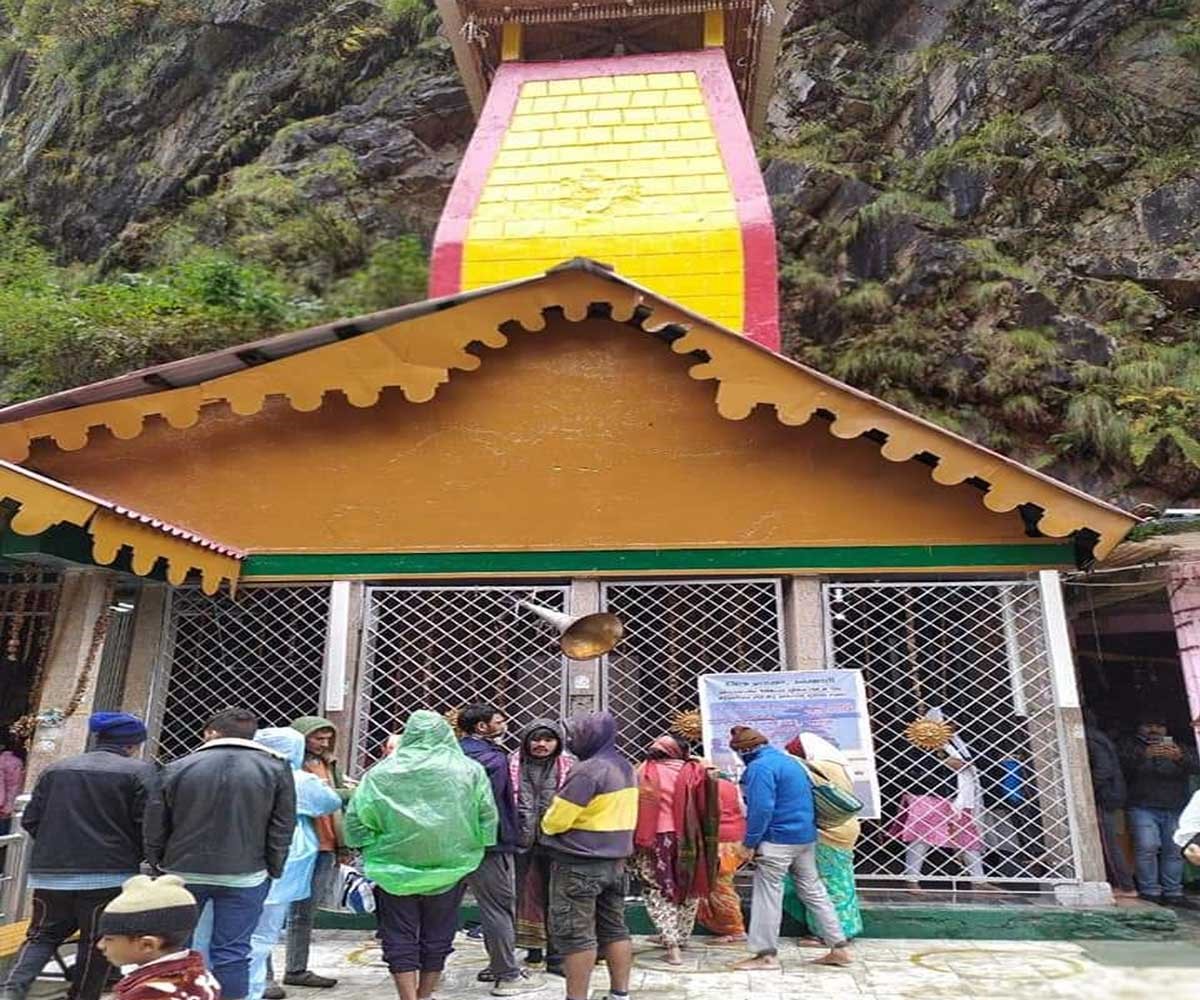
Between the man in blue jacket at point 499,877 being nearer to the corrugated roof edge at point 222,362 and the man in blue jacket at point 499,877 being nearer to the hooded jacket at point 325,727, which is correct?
the hooded jacket at point 325,727

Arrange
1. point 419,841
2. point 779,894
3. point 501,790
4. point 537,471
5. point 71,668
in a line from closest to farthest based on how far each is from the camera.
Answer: point 419,841 < point 501,790 < point 779,894 < point 71,668 < point 537,471

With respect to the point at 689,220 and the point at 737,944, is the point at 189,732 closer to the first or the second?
the point at 737,944

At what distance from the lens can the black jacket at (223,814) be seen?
3939 mm

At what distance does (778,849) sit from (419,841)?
2.14 m

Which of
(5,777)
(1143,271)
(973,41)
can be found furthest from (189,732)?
(973,41)

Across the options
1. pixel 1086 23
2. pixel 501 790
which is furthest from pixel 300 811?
pixel 1086 23

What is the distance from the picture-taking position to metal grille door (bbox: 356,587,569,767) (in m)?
6.94

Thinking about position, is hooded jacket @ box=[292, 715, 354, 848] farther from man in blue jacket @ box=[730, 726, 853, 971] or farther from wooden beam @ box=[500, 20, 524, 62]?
wooden beam @ box=[500, 20, 524, 62]

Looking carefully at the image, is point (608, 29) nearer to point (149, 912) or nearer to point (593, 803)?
point (593, 803)

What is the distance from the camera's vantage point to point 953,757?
6.40 meters

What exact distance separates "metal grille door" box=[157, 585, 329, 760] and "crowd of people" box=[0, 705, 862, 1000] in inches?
79.1

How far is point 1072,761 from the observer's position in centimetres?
621

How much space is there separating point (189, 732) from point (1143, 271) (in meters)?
16.8

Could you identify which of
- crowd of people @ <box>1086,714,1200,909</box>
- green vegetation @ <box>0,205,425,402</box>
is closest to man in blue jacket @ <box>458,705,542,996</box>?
crowd of people @ <box>1086,714,1200,909</box>
